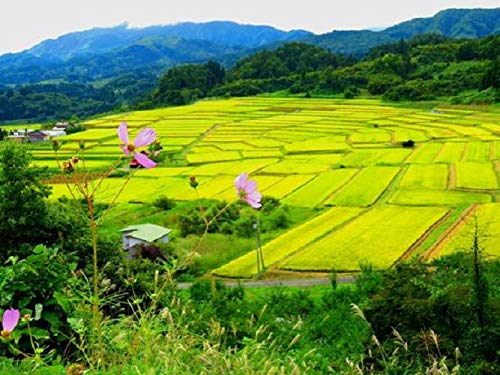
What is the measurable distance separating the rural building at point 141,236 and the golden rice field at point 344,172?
251 cm

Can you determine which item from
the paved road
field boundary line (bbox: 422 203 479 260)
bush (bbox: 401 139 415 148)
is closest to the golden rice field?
field boundary line (bbox: 422 203 479 260)

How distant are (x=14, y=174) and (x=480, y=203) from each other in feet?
68.4

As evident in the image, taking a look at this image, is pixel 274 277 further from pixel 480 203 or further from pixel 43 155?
pixel 43 155

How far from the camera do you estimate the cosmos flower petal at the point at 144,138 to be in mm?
2387

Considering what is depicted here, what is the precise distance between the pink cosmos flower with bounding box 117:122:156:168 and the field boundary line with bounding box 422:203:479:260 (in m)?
19.0

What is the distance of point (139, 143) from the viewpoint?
2.38m

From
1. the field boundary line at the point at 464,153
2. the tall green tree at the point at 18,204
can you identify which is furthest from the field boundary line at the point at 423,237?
the field boundary line at the point at 464,153

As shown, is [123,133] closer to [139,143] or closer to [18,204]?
[139,143]

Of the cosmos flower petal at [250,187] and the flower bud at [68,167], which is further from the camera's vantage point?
the cosmos flower petal at [250,187]

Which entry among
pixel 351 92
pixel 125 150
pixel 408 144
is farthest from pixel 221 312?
pixel 351 92

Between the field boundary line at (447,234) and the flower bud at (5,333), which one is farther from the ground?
the flower bud at (5,333)

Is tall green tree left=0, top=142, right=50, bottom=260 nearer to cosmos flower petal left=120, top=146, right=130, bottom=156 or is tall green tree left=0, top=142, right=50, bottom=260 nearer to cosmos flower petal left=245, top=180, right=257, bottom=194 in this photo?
cosmos flower petal left=245, top=180, right=257, bottom=194

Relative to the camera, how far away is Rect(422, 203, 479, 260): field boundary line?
70.9 ft

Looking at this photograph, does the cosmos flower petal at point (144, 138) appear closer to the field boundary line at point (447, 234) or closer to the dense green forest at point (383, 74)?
A: the field boundary line at point (447, 234)
